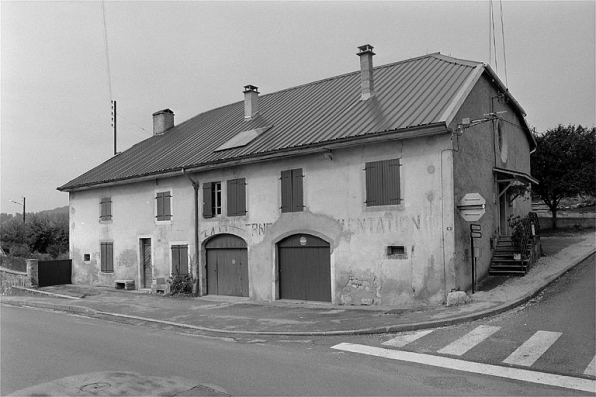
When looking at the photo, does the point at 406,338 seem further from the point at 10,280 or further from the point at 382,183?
the point at 10,280

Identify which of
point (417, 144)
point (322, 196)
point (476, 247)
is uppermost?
point (417, 144)

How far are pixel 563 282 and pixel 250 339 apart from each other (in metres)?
9.14

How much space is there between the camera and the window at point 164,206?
20.2 meters

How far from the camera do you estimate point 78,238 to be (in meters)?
25.1

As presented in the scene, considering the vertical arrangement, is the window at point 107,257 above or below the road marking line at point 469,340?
above

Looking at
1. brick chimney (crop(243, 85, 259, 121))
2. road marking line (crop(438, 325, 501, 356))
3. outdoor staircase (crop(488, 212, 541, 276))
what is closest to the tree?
outdoor staircase (crop(488, 212, 541, 276))

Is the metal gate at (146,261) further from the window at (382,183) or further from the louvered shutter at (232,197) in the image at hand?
the window at (382,183)

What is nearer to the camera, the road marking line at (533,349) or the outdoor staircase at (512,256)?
the road marking line at (533,349)

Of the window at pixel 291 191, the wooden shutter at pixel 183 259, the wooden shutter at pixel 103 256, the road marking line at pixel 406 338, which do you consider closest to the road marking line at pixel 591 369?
the road marking line at pixel 406 338

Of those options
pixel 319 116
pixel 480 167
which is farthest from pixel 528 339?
pixel 319 116

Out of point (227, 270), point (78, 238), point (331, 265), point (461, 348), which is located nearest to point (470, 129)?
point (331, 265)

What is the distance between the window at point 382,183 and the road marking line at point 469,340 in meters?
4.79

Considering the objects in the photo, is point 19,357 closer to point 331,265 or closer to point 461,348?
point 461,348

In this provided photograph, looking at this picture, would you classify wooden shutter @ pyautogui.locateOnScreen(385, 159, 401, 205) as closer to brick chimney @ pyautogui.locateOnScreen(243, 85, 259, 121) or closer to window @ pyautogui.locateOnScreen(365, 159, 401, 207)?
window @ pyautogui.locateOnScreen(365, 159, 401, 207)
